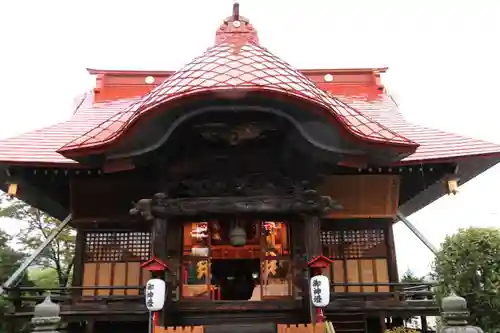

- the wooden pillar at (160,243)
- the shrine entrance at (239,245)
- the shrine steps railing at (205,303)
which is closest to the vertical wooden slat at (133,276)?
the shrine steps railing at (205,303)

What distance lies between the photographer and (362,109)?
13383 mm

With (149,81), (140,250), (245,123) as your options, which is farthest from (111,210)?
(149,81)

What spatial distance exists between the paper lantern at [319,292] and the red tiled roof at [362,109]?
3.26 meters

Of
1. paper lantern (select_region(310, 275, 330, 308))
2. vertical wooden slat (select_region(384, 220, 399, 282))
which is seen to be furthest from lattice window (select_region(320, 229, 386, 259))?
paper lantern (select_region(310, 275, 330, 308))

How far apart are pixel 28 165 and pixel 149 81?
6.58 metres

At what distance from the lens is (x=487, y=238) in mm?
6996

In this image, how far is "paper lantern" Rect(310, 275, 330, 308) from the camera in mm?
7984

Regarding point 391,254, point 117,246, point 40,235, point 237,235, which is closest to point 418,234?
point 391,254

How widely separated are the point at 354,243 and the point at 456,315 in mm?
3792

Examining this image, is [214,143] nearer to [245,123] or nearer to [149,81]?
[245,123]

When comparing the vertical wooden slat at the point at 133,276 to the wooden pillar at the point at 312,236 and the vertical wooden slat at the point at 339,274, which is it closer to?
the wooden pillar at the point at 312,236

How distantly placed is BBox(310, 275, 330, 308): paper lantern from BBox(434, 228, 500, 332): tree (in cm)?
188

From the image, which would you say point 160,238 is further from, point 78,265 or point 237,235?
point 78,265

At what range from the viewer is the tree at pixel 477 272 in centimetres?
684
